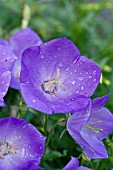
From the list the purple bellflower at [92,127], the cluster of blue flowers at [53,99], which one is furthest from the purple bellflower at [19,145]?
the purple bellflower at [92,127]

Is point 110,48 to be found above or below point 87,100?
below

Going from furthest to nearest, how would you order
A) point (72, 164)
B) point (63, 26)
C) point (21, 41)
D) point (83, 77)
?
point (63, 26) → point (21, 41) → point (83, 77) → point (72, 164)

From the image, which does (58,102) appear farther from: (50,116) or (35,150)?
(50,116)

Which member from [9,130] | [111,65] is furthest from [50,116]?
[111,65]

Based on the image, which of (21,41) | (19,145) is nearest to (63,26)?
(21,41)

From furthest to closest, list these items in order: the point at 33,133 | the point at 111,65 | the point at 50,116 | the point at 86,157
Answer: the point at 111,65
the point at 50,116
the point at 86,157
the point at 33,133

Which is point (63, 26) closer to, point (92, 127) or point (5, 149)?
point (92, 127)

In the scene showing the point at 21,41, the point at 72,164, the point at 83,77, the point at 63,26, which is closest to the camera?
the point at 72,164

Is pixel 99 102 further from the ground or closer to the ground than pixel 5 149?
further from the ground
